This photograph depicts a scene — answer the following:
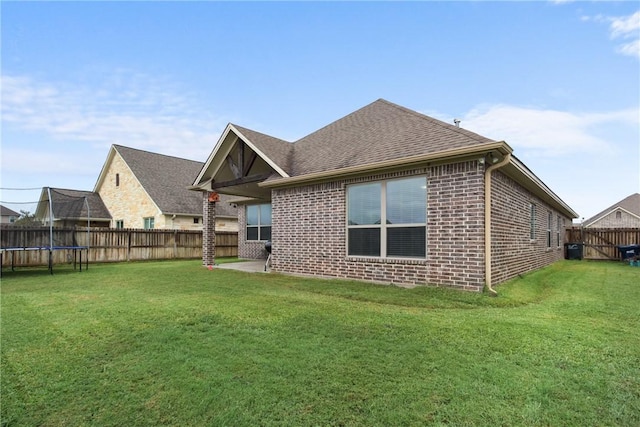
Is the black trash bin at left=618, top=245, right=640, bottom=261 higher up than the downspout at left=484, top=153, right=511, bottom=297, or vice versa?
the downspout at left=484, top=153, right=511, bottom=297

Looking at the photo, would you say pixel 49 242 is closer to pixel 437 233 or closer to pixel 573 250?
pixel 437 233

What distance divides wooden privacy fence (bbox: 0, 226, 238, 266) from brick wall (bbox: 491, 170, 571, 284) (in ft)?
40.9

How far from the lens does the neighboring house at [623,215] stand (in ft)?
109

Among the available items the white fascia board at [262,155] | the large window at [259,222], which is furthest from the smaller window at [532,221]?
the large window at [259,222]

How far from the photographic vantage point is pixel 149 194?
20562mm

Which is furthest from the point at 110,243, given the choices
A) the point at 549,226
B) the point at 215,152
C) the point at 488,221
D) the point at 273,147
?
the point at 549,226

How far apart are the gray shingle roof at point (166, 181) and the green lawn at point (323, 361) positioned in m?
15.3

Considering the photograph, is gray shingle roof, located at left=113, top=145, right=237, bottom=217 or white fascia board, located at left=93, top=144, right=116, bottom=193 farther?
white fascia board, located at left=93, top=144, right=116, bottom=193

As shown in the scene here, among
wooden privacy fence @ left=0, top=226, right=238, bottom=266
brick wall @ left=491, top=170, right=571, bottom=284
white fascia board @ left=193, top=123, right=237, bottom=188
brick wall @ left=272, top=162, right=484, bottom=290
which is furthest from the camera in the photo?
white fascia board @ left=193, top=123, right=237, bottom=188

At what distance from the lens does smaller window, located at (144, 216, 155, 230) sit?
812 inches

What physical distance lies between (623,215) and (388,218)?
39.7 metres

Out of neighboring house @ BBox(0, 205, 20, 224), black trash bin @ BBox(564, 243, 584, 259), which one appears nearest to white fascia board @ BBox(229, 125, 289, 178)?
neighboring house @ BBox(0, 205, 20, 224)

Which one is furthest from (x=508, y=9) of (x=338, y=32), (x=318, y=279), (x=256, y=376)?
(x=256, y=376)

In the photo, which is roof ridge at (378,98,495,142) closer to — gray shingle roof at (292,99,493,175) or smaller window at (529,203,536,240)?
gray shingle roof at (292,99,493,175)
